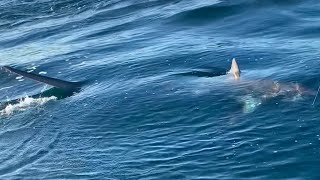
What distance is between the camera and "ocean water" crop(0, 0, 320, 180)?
2208 centimetres

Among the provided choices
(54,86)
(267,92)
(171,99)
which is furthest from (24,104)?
(267,92)

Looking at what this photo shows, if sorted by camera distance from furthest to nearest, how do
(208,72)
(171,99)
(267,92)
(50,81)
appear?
(208,72)
(50,81)
(171,99)
(267,92)

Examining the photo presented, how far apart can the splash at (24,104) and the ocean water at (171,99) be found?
0.08 meters

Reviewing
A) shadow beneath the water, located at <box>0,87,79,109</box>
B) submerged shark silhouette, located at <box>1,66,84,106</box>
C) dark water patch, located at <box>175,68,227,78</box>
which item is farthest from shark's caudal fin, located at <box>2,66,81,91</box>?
dark water patch, located at <box>175,68,227,78</box>

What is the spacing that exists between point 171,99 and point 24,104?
285 inches

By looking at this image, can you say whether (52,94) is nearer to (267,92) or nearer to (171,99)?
(171,99)

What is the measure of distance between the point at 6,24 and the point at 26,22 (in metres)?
1.97

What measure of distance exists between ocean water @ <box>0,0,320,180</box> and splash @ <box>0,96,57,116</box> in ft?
0.28

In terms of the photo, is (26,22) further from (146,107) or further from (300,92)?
(300,92)

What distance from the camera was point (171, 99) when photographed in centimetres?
2809

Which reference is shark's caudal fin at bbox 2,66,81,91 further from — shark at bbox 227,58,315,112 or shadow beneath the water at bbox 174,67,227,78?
shark at bbox 227,58,315,112

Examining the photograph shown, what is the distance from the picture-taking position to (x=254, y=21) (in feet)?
136

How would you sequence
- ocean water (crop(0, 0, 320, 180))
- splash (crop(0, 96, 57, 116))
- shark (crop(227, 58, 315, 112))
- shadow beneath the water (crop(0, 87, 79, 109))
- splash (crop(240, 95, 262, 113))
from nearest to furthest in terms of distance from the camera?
ocean water (crop(0, 0, 320, 180)) → splash (crop(240, 95, 262, 113)) → shark (crop(227, 58, 315, 112)) → splash (crop(0, 96, 57, 116)) → shadow beneath the water (crop(0, 87, 79, 109))

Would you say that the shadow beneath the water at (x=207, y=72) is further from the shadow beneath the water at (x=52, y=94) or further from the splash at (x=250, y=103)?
the shadow beneath the water at (x=52, y=94)
